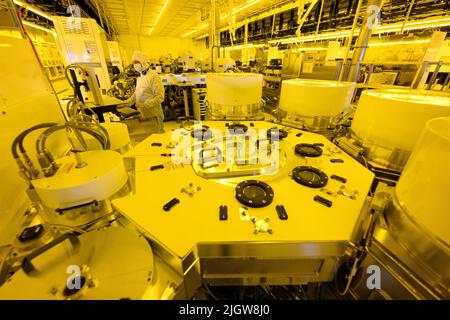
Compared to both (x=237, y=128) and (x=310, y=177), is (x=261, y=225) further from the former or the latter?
(x=237, y=128)

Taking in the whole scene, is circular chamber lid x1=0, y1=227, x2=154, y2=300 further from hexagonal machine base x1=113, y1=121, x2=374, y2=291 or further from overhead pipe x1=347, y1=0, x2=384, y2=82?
overhead pipe x1=347, y1=0, x2=384, y2=82

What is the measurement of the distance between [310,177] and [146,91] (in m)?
3.05

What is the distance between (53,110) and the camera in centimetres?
139

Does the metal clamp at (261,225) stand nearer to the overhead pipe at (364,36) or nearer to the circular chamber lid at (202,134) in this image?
the circular chamber lid at (202,134)

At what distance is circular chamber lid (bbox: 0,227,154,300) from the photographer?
57 centimetres

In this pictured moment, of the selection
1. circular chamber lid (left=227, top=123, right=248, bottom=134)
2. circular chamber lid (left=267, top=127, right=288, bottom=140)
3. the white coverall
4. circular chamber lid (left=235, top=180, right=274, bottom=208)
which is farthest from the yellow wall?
circular chamber lid (left=235, top=180, right=274, bottom=208)

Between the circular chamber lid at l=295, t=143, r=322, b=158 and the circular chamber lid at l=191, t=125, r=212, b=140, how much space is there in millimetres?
680

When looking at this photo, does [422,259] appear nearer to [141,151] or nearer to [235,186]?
[235,186]

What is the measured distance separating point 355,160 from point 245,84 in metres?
1.24

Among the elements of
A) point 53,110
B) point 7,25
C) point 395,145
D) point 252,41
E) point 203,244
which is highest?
point 252,41

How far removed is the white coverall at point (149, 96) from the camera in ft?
10.5

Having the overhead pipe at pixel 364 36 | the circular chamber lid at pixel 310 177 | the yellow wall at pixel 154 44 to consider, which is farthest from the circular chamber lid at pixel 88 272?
the yellow wall at pixel 154 44

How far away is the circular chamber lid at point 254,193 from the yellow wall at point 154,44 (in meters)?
15.6

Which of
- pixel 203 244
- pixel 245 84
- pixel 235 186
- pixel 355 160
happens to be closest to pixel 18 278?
pixel 203 244
